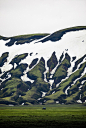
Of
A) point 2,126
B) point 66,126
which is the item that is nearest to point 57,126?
point 66,126

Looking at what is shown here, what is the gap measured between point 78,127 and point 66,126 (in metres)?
3.11

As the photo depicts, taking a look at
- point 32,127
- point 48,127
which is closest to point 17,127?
→ point 32,127

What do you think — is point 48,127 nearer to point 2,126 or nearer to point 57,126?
point 57,126

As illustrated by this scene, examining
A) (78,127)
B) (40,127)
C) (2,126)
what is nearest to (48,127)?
(40,127)

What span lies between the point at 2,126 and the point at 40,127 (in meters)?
8.55

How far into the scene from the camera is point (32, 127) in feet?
178

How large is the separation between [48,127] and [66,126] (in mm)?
4236

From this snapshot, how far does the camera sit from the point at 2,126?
54.3m

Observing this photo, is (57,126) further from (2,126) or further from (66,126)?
(2,126)

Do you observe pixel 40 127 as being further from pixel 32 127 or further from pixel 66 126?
pixel 66 126

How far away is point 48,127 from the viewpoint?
176 ft

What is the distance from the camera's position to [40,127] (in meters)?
54.0

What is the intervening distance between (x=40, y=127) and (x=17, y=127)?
16.8ft

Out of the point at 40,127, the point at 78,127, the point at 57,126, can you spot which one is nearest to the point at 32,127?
the point at 40,127
